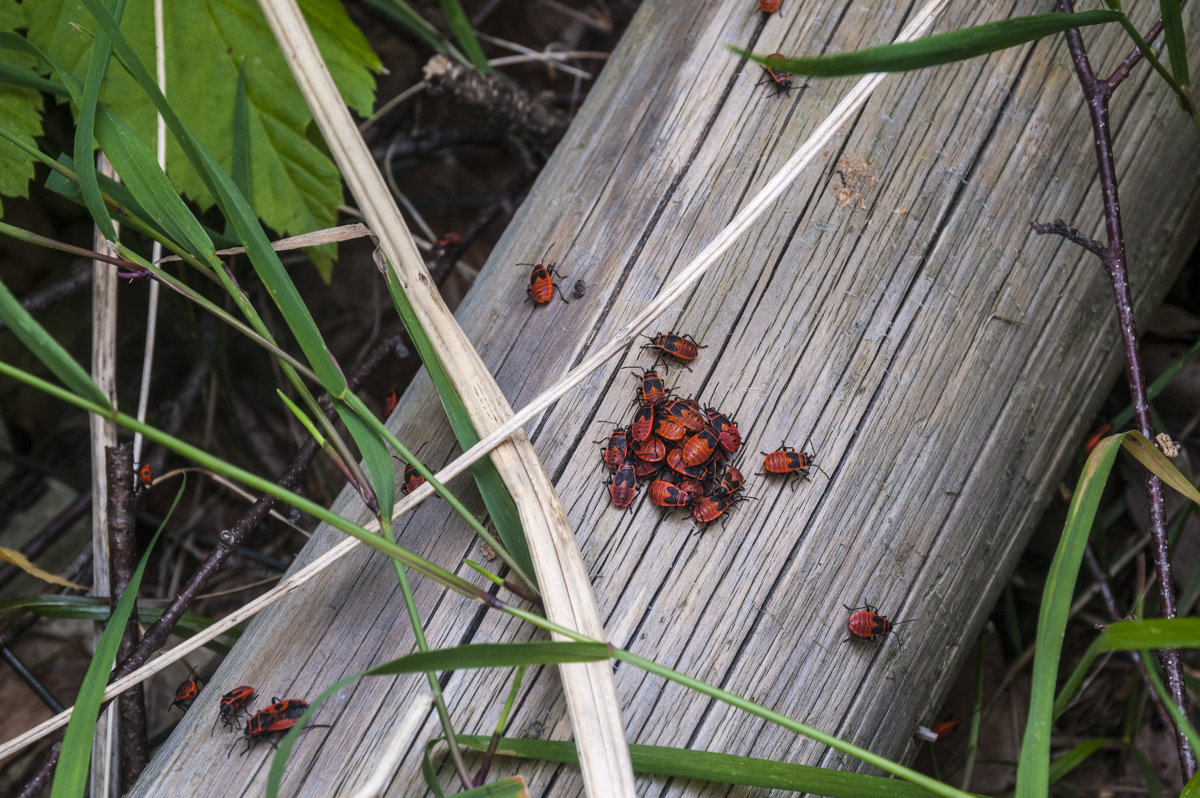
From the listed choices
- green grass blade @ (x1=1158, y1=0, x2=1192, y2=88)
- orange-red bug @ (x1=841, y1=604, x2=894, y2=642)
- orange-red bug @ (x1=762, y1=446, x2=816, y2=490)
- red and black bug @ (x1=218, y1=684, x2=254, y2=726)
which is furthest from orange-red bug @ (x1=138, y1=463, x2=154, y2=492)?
green grass blade @ (x1=1158, y1=0, x2=1192, y2=88)

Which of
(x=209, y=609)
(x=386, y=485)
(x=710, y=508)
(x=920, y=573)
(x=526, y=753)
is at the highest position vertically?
(x=920, y=573)

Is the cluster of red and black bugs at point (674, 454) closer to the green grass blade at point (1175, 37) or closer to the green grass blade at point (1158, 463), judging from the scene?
the green grass blade at point (1158, 463)

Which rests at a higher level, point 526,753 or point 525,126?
point 525,126

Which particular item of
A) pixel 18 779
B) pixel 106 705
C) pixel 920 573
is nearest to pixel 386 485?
pixel 106 705

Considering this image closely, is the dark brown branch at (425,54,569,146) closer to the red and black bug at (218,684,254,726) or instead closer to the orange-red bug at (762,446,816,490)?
the orange-red bug at (762,446,816,490)

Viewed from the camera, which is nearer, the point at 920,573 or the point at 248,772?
the point at 248,772

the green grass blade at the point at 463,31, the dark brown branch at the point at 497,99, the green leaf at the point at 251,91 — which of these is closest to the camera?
the green leaf at the point at 251,91

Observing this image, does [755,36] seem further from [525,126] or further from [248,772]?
[248,772]

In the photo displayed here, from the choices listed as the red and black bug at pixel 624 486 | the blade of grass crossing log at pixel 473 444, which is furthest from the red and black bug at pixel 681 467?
the blade of grass crossing log at pixel 473 444
